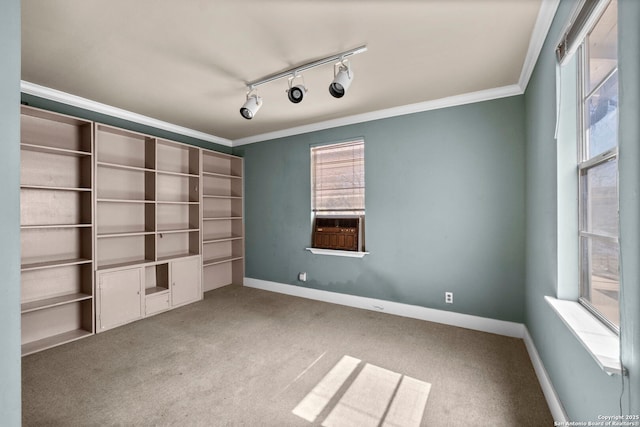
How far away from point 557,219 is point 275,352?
241 centimetres

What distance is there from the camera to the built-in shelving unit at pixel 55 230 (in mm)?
2727

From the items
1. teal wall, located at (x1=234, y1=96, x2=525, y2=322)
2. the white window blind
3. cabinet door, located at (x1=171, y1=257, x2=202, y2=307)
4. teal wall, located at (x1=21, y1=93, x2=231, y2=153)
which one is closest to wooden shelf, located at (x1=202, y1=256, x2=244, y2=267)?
cabinet door, located at (x1=171, y1=257, x2=202, y2=307)

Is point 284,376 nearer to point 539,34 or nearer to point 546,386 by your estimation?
point 546,386

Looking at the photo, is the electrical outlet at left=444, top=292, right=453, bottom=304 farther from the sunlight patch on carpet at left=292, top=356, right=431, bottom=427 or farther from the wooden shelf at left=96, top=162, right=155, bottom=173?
the wooden shelf at left=96, top=162, right=155, bottom=173

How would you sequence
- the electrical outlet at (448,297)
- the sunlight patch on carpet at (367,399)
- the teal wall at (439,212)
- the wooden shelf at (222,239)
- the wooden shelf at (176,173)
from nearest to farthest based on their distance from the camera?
the sunlight patch on carpet at (367,399)
the teal wall at (439,212)
the electrical outlet at (448,297)
the wooden shelf at (176,173)
the wooden shelf at (222,239)

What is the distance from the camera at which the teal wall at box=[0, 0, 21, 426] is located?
1077 mm

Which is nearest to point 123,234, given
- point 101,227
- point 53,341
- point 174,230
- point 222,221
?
point 101,227

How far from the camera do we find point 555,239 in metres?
1.71

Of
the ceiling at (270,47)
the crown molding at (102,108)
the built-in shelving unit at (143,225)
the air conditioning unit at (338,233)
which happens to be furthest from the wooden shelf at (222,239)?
the ceiling at (270,47)

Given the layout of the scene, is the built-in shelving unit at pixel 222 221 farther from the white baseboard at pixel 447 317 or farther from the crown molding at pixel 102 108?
the white baseboard at pixel 447 317

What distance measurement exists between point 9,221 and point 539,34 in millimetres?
3171

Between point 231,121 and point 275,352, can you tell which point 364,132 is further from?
point 275,352

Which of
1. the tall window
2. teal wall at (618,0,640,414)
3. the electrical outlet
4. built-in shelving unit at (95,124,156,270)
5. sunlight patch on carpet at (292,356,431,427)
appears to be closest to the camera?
teal wall at (618,0,640,414)

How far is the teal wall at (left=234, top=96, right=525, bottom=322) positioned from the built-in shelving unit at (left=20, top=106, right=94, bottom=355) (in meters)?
2.61
